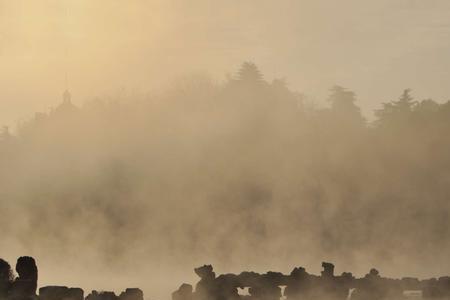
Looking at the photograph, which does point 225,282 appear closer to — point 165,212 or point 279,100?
point 165,212

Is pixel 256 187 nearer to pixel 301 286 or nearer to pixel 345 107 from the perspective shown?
pixel 345 107

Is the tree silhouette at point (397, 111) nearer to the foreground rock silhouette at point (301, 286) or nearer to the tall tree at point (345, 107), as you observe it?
Answer: the tall tree at point (345, 107)

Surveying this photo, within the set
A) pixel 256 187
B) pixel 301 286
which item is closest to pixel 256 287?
pixel 301 286

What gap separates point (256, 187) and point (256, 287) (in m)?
60.0

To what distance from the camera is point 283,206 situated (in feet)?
285

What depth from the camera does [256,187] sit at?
297 feet

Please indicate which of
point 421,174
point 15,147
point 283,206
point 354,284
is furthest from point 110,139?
point 354,284

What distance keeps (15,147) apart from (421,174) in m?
54.1

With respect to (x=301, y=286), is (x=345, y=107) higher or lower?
higher

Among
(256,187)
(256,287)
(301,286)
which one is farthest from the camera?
(256,187)

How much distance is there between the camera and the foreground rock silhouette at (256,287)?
26.4 m

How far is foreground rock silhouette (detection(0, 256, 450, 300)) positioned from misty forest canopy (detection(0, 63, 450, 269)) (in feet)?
127

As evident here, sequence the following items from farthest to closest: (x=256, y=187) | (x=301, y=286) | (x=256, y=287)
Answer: (x=256, y=187) → (x=301, y=286) → (x=256, y=287)

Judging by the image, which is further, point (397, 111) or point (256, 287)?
point (397, 111)
